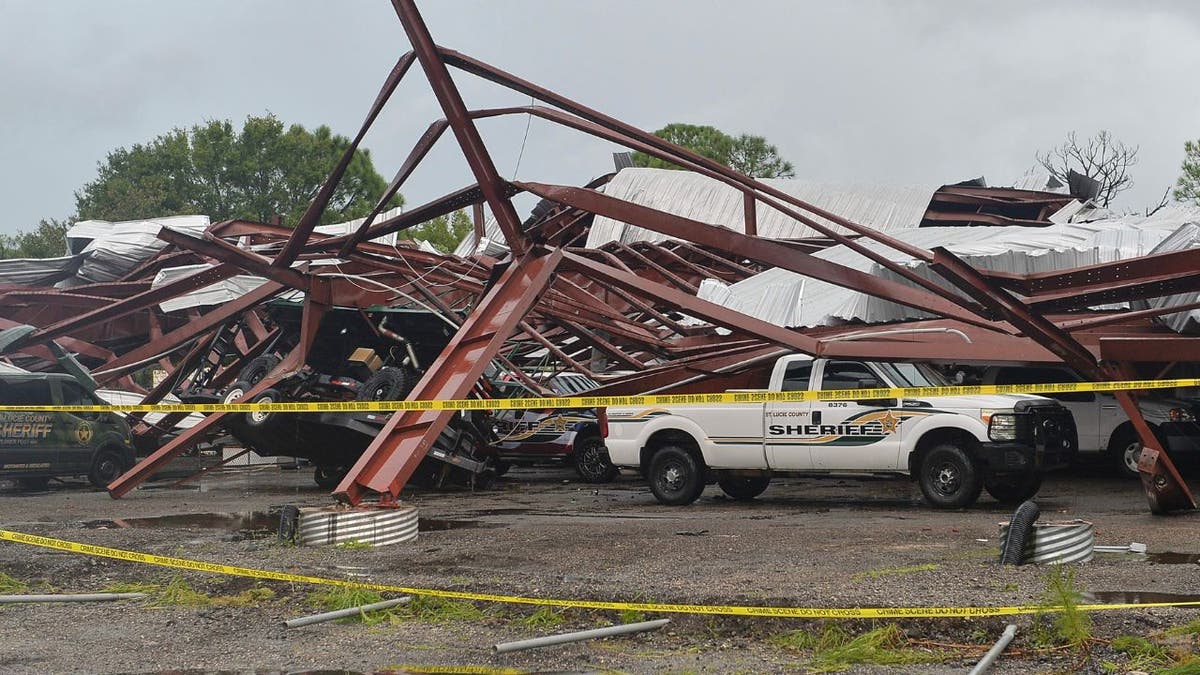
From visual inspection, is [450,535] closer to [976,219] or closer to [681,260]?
[681,260]

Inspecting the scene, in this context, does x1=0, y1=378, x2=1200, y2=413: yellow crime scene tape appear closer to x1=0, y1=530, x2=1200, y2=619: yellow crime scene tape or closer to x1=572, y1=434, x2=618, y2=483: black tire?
x1=0, y1=530, x2=1200, y2=619: yellow crime scene tape

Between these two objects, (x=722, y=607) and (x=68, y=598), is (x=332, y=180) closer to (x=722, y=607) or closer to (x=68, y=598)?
(x=68, y=598)

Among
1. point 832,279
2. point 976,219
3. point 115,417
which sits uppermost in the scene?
point 976,219

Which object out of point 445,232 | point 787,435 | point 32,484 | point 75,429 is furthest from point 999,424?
point 445,232

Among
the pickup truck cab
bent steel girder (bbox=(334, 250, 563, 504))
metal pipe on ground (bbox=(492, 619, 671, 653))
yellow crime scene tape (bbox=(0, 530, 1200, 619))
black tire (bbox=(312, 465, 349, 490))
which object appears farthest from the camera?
black tire (bbox=(312, 465, 349, 490))

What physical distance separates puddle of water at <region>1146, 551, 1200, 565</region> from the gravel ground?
0.12 ft

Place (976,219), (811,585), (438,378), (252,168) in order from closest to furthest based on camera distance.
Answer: (811,585), (438,378), (976,219), (252,168)

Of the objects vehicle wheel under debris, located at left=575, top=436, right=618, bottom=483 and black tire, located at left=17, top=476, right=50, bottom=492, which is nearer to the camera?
black tire, located at left=17, top=476, right=50, bottom=492

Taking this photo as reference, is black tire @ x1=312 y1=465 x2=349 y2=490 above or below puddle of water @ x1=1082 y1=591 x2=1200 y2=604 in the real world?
above

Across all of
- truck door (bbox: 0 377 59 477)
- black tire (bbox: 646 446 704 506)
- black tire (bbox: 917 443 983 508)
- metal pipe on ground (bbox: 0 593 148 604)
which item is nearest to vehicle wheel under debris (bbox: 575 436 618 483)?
black tire (bbox: 646 446 704 506)

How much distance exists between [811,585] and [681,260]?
574 inches

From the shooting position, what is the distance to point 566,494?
17234 mm

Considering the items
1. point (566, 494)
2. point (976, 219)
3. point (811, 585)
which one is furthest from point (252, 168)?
point (811, 585)

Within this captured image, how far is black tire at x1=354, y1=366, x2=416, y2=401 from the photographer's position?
1755 cm
